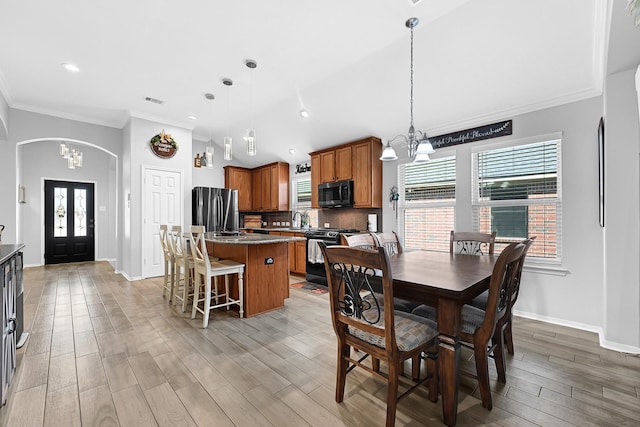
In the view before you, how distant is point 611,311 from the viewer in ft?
8.22

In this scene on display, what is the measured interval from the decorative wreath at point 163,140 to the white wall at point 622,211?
6.16 metres

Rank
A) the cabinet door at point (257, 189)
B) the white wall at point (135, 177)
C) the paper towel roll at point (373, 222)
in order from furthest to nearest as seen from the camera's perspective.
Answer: the cabinet door at point (257, 189) → the white wall at point (135, 177) → the paper towel roll at point (373, 222)

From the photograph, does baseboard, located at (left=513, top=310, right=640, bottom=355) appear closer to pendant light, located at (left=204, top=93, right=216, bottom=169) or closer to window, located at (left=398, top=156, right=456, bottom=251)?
window, located at (left=398, top=156, right=456, bottom=251)

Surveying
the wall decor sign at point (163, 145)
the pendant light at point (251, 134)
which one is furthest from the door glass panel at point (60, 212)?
the pendant light at point (251, 134)

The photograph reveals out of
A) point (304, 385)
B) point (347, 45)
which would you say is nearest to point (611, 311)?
point (304, 385)

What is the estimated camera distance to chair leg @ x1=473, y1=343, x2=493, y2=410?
5.42ft

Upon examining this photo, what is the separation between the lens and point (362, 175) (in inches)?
187

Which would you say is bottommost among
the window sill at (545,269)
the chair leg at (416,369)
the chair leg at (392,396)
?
the chair leg at (416,369)

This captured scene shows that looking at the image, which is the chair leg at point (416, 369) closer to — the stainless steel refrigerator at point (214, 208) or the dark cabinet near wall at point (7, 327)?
the dark cabinet near wall at point (7, 327)

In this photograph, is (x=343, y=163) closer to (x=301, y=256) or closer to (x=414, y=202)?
(x=414, y=202)

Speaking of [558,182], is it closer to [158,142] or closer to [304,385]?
[304,385]

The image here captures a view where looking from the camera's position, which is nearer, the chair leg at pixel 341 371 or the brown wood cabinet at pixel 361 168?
the chair leg at pixel 341 371

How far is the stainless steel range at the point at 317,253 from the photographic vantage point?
462 centimetres

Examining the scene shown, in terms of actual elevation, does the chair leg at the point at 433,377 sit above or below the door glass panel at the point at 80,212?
below
